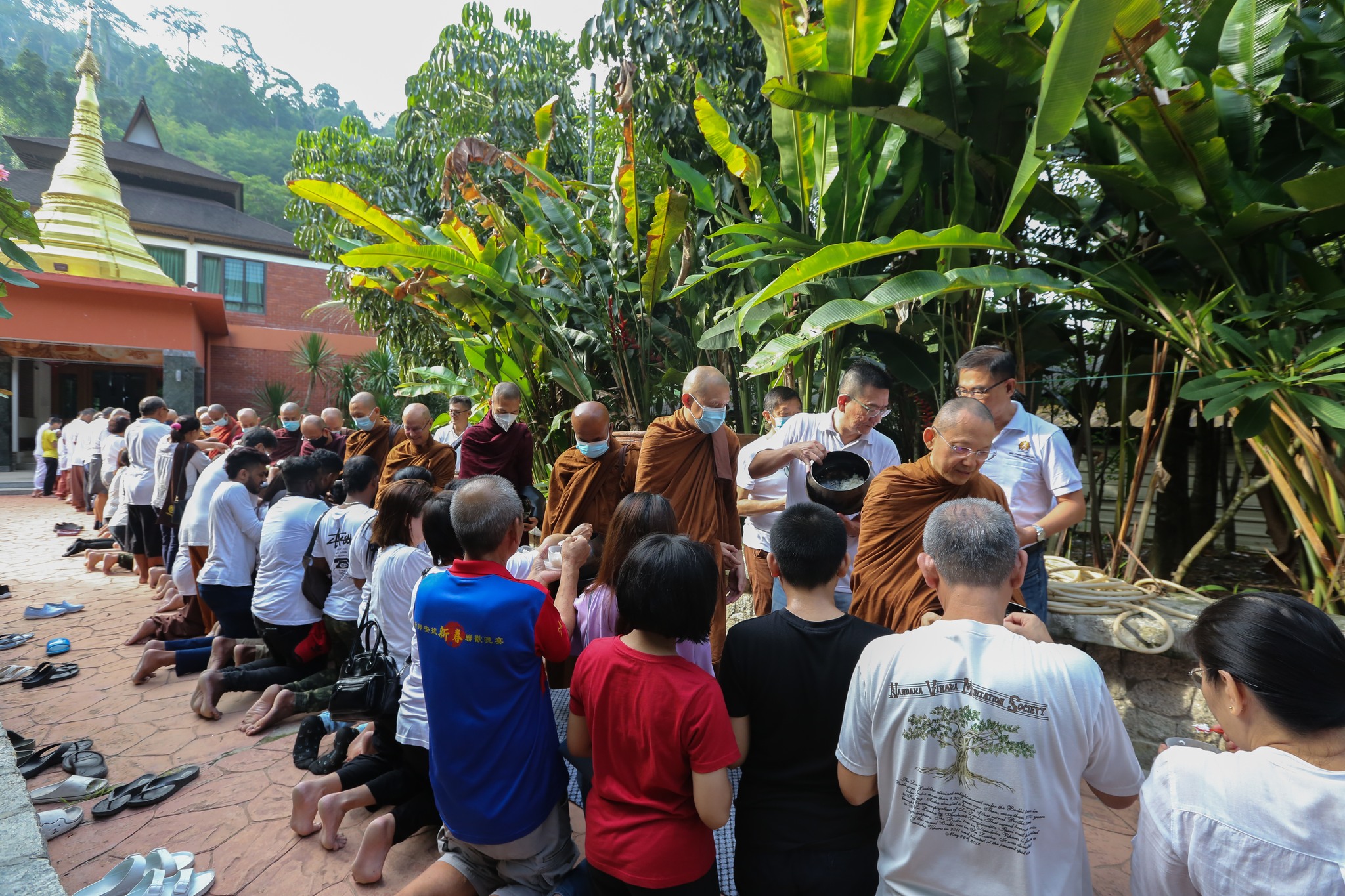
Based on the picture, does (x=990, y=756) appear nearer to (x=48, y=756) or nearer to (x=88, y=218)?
(x=48, y=756)

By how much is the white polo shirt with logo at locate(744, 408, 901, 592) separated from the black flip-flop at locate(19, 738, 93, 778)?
3906 millimetres

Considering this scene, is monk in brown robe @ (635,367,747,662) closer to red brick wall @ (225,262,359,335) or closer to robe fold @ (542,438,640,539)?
robe fold @ (542,438,640,539)

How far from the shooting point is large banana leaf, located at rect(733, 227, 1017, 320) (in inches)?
125

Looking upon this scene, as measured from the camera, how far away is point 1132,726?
3.41m

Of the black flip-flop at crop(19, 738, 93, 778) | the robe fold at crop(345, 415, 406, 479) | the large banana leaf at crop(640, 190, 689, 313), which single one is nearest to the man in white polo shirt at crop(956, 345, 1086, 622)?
the large banana leaf at crop(640, 190, 689, 313)

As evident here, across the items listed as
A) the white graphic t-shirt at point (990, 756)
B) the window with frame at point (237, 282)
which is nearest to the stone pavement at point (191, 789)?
the white graphic t-shirt at point (990, 756)

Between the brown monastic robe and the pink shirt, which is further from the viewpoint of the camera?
the brown monastic robe

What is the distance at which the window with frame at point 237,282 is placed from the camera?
2178cm

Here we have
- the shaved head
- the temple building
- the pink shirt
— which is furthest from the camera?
the temple building

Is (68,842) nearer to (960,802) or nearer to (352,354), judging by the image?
(960,802)

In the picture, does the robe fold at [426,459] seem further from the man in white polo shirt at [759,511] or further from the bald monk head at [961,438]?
the bald monk head at [961,438]

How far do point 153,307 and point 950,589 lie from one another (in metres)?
18.4

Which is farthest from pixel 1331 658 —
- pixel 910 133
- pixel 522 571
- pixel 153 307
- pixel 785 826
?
pixel 153 307

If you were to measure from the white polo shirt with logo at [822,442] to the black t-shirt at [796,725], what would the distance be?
1.82 metres
